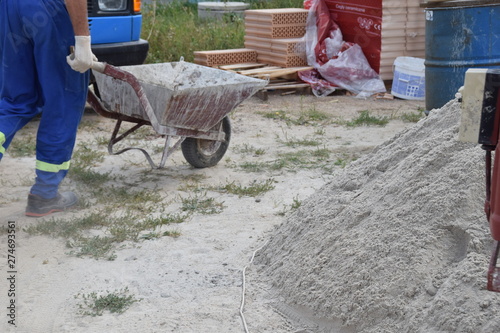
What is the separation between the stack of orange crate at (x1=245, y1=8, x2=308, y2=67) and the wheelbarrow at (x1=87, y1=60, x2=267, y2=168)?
10.2 feet

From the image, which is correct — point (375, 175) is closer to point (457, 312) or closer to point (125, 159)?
point (457, 312)

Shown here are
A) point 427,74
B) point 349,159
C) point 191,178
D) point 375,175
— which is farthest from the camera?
point 427,74

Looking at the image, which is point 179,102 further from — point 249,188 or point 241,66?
point 241,66

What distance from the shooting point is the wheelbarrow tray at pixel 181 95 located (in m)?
5.25

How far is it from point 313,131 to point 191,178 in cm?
186

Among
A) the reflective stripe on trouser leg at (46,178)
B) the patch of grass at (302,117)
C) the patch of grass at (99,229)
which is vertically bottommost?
the patch of grass at (99,229)

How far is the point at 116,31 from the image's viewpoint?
6.85 metres

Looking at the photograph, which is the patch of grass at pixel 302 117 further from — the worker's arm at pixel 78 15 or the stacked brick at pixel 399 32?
the worker's arm at pixel 78 15

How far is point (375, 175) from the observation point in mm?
3953

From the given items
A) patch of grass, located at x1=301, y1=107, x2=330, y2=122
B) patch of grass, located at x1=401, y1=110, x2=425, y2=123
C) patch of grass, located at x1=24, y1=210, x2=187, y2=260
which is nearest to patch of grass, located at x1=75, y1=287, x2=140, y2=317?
patch of grass, located at x1=24, y1=210, x2=187, y2=260

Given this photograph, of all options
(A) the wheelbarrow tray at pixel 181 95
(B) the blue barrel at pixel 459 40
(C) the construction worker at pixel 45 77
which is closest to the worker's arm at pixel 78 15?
(C) the construction worker at pixel 45 77

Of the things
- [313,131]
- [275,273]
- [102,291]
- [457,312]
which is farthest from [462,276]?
[313,131]

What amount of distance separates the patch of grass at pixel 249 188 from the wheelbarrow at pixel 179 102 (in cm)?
52

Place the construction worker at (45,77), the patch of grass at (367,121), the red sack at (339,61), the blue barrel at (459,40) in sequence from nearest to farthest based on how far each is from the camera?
the construction worker at (45,77) → the blue barrel at (459,40) → the patch of grass at (367,121) → the red sack at (339,61)
